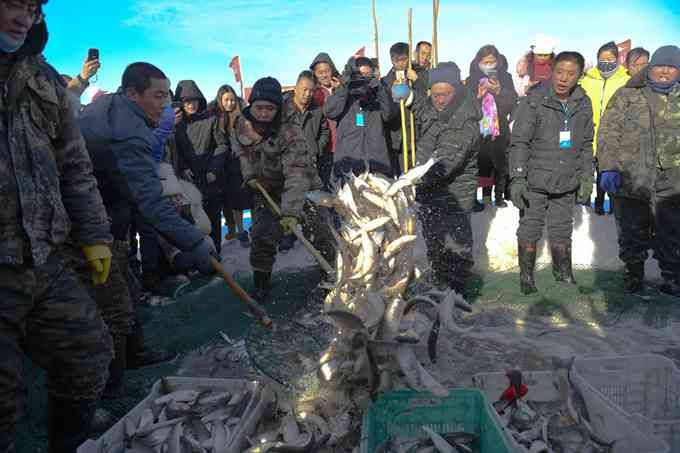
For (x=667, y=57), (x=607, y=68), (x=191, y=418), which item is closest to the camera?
(x=191, y=418)

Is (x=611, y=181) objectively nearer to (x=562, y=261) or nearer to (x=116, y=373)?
(x=562, y=261)

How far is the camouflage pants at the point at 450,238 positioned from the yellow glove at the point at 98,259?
157 inches

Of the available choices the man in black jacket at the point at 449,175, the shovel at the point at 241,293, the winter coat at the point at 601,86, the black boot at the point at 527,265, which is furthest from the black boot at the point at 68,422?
the winter coat at the point at 601,86

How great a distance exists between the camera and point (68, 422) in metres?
2.61

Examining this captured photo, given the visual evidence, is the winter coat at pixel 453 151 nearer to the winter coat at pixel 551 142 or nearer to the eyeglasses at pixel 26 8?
the winter coat at pixel 551 142

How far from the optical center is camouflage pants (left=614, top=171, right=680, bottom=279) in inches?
209

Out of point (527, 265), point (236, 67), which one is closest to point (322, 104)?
point (527, 265)

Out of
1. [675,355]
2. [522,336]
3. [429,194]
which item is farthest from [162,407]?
[675,355]

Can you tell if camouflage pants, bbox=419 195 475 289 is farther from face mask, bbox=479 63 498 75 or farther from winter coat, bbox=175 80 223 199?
winter coat, bbox=175 80 223 199

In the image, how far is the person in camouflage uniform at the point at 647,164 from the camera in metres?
5.25

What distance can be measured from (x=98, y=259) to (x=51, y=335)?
22.3 inches

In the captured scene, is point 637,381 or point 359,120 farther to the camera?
point 359,120

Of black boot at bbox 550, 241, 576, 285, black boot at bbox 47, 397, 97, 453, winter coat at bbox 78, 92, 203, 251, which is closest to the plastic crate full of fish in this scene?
black boot at bbox 47, 397, 97, 453

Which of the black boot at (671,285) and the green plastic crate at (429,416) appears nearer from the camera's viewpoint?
the green plastic crate at (429,416)
